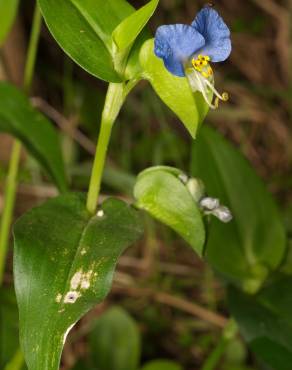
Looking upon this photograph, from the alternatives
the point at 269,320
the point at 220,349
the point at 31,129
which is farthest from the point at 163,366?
the point at 31,129

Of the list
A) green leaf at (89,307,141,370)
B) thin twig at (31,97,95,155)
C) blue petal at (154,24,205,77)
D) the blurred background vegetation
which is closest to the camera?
blue petal at (154,24,205,77)

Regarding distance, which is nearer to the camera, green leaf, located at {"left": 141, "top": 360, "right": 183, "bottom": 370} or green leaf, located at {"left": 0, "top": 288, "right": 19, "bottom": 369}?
green leaf, located at {"left": 0, "top": 288, "right": 19, "bottom": 369}

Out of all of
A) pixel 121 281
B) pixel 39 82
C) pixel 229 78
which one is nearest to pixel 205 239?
pixel 121 281

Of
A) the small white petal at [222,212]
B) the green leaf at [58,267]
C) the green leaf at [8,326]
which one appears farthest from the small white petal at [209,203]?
the green leaf at [8,326]

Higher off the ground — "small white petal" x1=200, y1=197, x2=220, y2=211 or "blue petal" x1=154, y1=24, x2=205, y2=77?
"blue petal" x1=154, y1=24, x2=205, y2=77

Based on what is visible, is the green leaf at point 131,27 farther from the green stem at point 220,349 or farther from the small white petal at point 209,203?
the green stem at point 220,349

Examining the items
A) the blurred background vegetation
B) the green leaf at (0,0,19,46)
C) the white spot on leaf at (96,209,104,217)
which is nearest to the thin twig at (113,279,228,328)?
the blurred background vegetation

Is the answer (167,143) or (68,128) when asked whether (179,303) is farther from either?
(68,128)

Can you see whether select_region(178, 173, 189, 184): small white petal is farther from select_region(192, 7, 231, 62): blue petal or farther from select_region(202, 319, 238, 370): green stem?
select_region(202, 319, 238, 370): green stem
